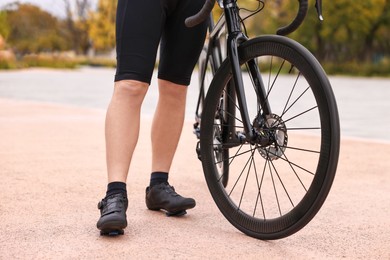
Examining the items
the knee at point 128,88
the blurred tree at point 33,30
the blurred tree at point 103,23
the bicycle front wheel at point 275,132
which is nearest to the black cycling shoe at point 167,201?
the bicycle front wheel at point 275,132

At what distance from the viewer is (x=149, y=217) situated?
336 cm

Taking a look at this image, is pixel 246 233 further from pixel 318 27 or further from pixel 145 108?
pixel 318 27

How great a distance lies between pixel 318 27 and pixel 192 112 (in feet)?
116

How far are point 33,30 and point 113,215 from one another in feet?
266

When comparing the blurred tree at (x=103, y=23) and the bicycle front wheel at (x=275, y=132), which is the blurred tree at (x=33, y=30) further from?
the bicycle front wheel at (x=275, y=132)

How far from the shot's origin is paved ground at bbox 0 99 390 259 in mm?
2775

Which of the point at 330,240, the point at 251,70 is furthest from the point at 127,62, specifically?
the point at 330,240

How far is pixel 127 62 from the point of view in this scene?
10.1 ft

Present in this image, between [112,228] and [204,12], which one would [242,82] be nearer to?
[204,12]

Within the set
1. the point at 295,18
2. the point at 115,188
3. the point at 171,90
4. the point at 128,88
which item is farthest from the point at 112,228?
the point at 295,18

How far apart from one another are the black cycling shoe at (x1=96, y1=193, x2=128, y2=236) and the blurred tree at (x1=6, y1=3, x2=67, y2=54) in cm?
6583

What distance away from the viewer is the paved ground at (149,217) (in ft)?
9.11

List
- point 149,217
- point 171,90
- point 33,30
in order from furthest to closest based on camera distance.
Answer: point 33,30 → point 171,90 → point 149,217

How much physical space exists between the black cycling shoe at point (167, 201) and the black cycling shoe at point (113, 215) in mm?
334
